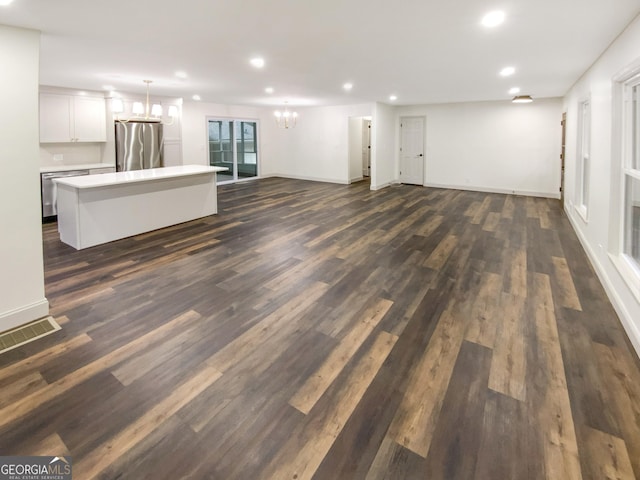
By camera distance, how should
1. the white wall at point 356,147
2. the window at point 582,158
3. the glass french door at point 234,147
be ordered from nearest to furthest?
the window at point 582,158
the glass french door at point 234,147
the white wall at point 356,147

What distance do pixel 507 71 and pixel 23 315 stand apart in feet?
21.1

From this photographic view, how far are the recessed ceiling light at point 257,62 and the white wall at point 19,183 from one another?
2.15 m

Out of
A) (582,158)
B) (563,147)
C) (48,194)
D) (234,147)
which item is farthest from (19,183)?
(563,147)

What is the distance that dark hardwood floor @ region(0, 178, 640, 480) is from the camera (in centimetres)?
173

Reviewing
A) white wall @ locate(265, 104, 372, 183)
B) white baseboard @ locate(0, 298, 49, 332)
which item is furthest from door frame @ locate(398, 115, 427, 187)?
white baseboard @ locate(0, 298, 49, 332)

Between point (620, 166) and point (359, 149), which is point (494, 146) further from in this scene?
point (620, 166)

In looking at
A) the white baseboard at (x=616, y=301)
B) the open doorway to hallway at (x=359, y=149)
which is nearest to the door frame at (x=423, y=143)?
the open doorway to hallway at (x=359, y=149)

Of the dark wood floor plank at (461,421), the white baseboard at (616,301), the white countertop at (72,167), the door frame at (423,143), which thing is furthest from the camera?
the door frame at (423,143)

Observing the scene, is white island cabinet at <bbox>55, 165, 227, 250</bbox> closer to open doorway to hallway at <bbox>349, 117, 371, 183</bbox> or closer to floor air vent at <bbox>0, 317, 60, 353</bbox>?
floor air vent at <bbox>0, 317, 60, 353</bbox>

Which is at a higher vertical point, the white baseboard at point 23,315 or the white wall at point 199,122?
the white wall at point 199,122

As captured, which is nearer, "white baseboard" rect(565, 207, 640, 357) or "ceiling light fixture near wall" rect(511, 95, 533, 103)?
"white baseboard" rect(565, 207, 640, 357)

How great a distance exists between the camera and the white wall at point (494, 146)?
850cm

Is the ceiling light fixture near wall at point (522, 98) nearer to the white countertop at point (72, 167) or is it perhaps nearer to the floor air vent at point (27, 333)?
the white countertop at point (72, 167)

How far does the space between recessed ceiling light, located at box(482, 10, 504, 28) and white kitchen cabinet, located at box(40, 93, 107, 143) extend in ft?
23.2
